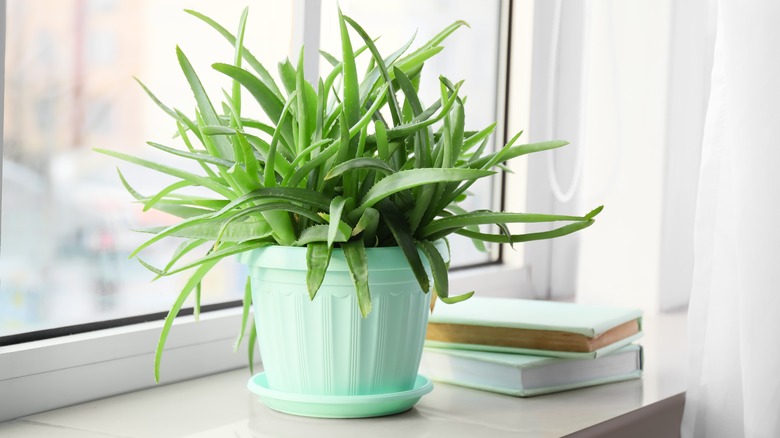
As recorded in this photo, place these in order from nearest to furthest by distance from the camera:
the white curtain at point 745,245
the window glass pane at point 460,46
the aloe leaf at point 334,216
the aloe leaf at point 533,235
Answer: the aloe leaf at point 334,216
the aloe leaf at point 533,235
the white curtain at point 745,245
the window glass pane at point 460,46

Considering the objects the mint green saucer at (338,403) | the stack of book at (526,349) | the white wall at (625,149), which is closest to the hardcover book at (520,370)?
the stack of book at (526,349)

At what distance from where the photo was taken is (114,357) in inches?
33.0

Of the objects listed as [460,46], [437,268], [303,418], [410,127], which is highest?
[460,46]

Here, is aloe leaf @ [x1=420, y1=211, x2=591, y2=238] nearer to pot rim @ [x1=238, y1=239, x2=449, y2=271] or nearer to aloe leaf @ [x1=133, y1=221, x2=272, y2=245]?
pot rim @ [x1=238, y1=239, x2=449, y2=271]

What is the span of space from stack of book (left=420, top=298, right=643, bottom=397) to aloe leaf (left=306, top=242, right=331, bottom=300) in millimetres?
266

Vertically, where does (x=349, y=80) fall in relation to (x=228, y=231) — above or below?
above

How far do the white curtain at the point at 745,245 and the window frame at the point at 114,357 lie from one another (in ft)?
1.50

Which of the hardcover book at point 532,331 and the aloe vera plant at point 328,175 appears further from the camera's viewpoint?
the hardcover book at point 532,331

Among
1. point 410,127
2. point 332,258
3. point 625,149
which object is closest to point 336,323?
point 332,258

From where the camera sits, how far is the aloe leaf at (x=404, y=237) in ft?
2.28

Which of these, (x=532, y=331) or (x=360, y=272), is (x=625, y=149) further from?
(x=360, y=272)

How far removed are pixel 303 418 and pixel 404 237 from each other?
0.18 m

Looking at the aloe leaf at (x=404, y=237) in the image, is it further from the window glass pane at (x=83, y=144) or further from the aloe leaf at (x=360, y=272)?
the window glass pane at (x=83, y=144)

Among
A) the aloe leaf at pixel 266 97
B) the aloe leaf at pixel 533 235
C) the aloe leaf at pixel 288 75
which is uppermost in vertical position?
the aloe leaf at pixel 288 75
